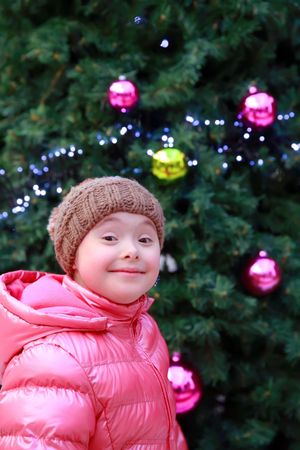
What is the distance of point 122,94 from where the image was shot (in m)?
2.22

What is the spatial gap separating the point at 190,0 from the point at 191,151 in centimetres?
58

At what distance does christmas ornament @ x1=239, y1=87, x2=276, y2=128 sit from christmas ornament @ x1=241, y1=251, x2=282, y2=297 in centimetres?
49

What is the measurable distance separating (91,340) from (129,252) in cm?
22

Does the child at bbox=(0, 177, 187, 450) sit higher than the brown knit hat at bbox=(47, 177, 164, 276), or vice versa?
the brown knit hat at bbox=(47, 177, 164, 276)

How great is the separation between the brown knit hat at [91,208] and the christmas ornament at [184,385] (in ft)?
2.63

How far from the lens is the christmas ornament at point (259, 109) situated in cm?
228

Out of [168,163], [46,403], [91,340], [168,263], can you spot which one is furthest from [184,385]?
[46,403]

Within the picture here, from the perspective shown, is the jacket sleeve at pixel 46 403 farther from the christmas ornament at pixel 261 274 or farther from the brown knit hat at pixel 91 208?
the christmas ornament at pixel 261 274

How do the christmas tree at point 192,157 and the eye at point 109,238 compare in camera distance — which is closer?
the eye at point 109,238

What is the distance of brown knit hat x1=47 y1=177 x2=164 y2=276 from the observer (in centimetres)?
144

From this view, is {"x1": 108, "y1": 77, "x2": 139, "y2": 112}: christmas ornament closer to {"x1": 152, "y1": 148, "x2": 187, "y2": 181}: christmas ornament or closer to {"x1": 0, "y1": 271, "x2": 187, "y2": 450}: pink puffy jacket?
{"x1": 152, "y1": 148, "x2": 187, "y2": 181}: christmas ornament

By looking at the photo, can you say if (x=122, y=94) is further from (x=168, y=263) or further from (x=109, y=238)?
(x=109, y=238)

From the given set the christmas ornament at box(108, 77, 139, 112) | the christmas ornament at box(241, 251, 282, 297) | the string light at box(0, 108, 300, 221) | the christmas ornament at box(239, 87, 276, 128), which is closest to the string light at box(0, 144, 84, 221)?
the string light at box(0, 108, 300, 221)

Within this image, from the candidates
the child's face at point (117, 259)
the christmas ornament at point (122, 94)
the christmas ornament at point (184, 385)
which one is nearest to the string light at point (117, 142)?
the christmas ornament at point (122, 94)
